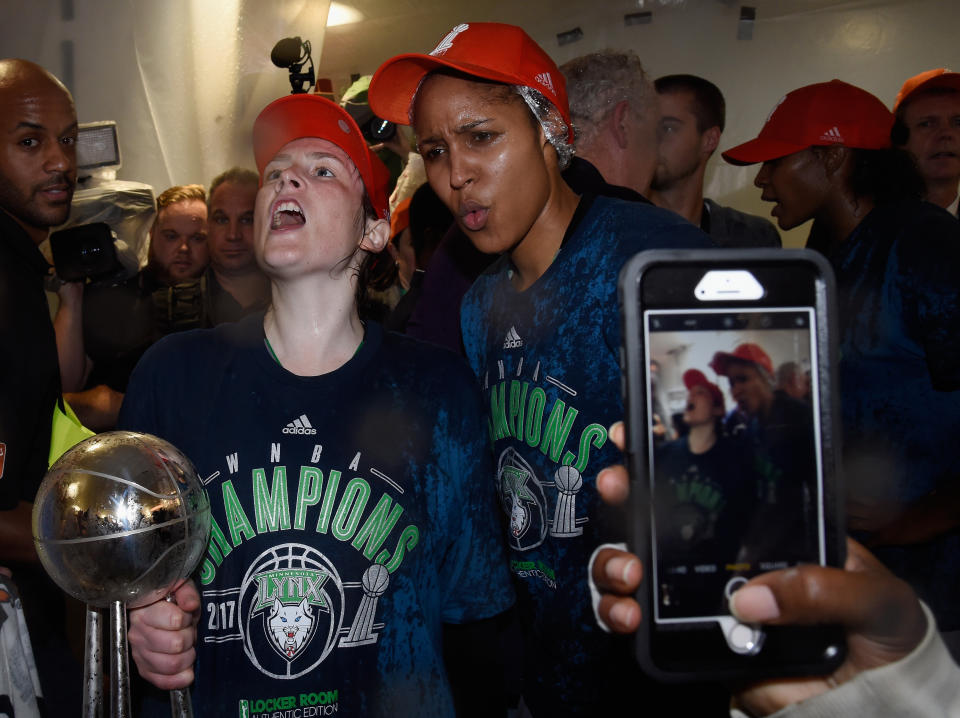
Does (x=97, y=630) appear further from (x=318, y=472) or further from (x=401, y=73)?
(x=401, y=73)

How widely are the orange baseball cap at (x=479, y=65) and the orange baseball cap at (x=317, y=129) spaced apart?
0.14 metres

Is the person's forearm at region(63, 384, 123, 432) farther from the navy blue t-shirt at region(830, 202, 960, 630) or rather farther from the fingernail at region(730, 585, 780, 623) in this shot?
the fingernail at region(730, 585, 780, 623)

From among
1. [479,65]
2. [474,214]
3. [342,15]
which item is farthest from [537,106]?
[342,15]

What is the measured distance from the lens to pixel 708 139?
356 cm

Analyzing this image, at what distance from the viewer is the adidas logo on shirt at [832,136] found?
258cm

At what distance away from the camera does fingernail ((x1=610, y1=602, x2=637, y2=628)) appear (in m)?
0.82

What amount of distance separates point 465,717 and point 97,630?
885mm

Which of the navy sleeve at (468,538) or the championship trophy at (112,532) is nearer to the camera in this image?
the championship trophy at (112,532)

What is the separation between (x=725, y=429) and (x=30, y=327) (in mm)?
1827

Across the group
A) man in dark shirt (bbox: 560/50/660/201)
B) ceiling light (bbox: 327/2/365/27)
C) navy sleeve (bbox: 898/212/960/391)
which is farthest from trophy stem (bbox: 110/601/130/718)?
ceiling light (bbox: 327/2/365/27)

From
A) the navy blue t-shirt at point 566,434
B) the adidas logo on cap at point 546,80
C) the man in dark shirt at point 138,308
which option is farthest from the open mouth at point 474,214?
the man in dark shirt at point 138,308

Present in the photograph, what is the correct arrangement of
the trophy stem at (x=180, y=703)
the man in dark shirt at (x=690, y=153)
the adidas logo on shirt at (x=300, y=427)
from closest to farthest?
1. the trophy stem at (x=180, y=703)
2. the adidas logo on shirt at (x=300, y=427)
3. the man in dark shirt at (x=690, y=153)

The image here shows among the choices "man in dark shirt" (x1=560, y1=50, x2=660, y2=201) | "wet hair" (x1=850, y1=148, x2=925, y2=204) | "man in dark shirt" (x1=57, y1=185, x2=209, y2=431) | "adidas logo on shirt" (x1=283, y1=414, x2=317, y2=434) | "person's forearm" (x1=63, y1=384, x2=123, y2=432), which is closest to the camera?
"adidas logo on shirt" (x1=283, y1=414, x2=317, y2=434)

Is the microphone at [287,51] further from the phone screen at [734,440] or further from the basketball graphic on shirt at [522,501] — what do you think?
the phone screen at [734,440]
